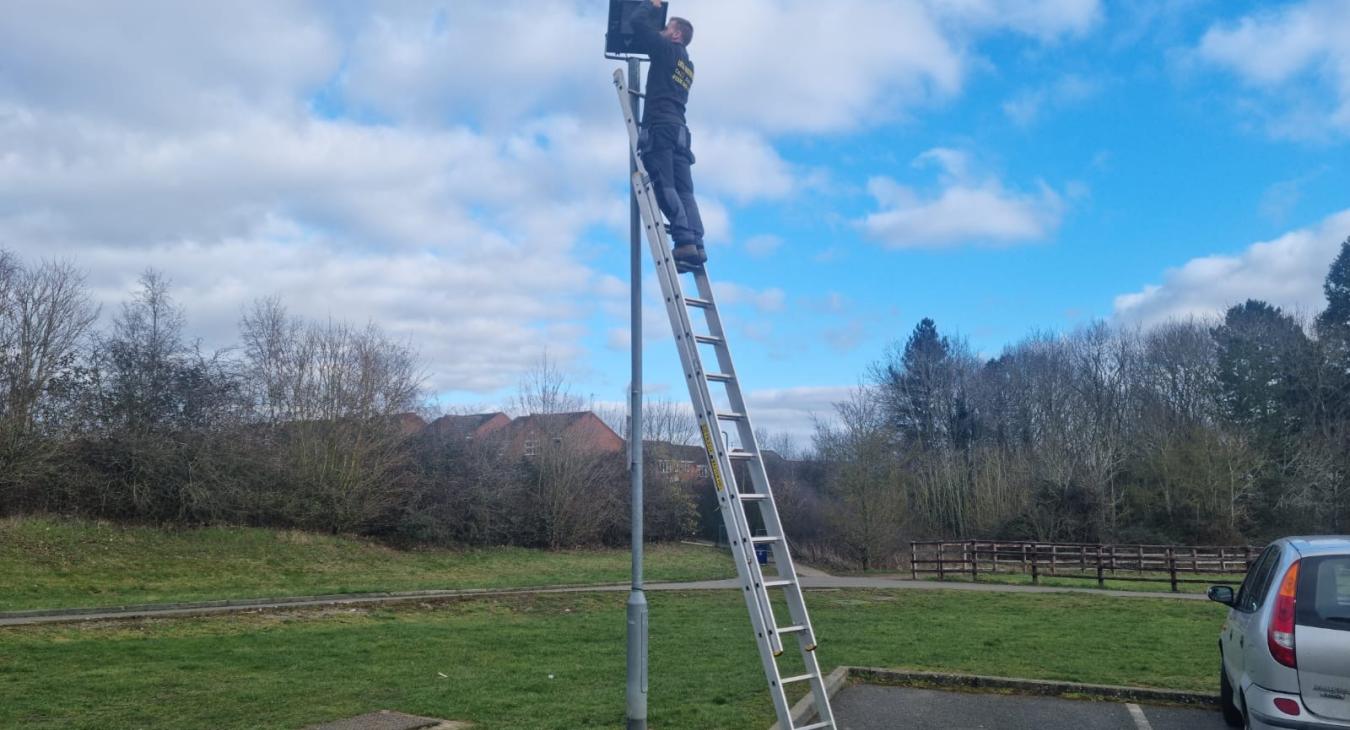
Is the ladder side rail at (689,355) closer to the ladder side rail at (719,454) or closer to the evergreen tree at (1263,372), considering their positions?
the ladder side rail at (719,454)

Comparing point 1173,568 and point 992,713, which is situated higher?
point 992,713

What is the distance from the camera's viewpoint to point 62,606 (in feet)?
60.6

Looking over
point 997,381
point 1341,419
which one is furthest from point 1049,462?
point 1341,419

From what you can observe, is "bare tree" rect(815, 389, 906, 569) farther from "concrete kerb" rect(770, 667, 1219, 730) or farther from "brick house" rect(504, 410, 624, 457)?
"concrete kerb" rect(770, 667, 1219, 730)

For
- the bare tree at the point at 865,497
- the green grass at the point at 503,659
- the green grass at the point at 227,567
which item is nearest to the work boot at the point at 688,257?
the green grass at the point at 503,659

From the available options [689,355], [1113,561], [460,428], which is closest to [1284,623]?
[689,355]

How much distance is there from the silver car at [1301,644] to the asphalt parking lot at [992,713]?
1874 millimetres

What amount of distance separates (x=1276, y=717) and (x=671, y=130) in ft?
17.3

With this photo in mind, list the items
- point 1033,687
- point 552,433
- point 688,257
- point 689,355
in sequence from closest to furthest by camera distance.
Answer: point 689,355
point 688,257
point 1033,687
point 552,433

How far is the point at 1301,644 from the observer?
5.32m

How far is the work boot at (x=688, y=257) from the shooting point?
6.50 meters

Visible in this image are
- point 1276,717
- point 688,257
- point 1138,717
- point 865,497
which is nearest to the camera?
point 1276,717

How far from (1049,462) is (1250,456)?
862cm

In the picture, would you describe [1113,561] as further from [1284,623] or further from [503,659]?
[1284,623]
